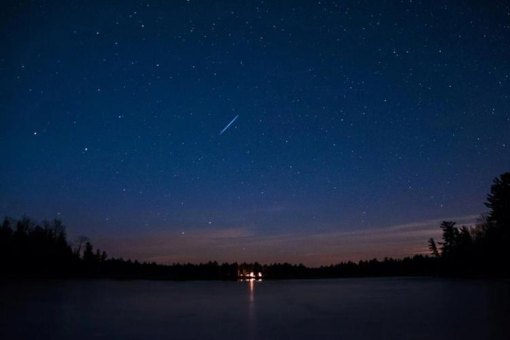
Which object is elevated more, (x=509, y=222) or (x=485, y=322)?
(x=509, y=222)

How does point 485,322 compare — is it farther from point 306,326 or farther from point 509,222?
point 509,222

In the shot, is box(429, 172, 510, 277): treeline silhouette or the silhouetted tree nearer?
box(429, 172, 510, 277): treeline silhouette

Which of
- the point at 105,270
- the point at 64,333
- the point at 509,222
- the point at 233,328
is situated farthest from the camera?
the point at 105,270

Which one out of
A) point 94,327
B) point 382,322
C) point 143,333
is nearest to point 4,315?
point 94,327

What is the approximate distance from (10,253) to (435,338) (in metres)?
97.9

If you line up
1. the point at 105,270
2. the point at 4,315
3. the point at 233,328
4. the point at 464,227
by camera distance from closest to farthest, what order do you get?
the point at 233,328, the point at 4,315, the point at 464,227, the point at 105,270

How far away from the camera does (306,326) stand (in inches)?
785

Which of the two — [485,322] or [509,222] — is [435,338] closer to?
[485,322]

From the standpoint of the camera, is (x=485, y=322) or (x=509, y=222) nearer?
(x=485, y=322)

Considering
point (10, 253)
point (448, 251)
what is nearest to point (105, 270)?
point (10, 253)

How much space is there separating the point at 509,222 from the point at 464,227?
4297cm

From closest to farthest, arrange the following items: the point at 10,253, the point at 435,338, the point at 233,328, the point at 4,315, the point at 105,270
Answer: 1. the point at 435,338
2. the point at 233,328
3. the point at 4,315
4. the point at 10,253
5. the point at 105,270

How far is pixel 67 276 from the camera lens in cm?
11031

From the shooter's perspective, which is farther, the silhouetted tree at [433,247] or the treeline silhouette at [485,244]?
the silhouetted tree at [433,247]
